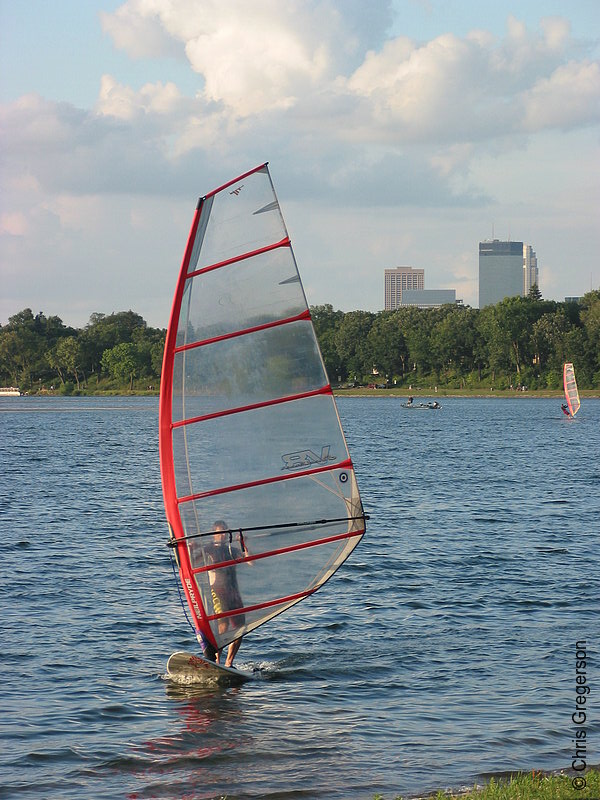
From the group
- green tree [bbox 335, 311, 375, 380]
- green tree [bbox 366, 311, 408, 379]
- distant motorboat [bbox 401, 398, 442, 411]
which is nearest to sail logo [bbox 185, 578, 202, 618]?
Answer: distant motorboat [bbox 401, 398, 442, 411]

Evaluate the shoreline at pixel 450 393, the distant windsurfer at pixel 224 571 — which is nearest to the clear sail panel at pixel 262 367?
the distant windsurfer at pixel 224 571

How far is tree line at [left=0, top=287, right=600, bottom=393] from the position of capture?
15675cm

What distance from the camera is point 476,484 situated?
145 feet

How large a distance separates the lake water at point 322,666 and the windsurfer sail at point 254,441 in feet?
5.73

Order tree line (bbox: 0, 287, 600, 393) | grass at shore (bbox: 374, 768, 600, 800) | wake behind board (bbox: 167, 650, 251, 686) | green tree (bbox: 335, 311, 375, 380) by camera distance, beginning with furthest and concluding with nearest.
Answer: green tree (bbox: 335, 311, 375, 380), tree line (bbox: 0, 287, 600, 393), wake behind board (bbox: 167, 650, 251, 686), grass at shore (bbox: 374, 768, 600, 800)

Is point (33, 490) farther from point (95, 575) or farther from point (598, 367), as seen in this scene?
point (598, 367)

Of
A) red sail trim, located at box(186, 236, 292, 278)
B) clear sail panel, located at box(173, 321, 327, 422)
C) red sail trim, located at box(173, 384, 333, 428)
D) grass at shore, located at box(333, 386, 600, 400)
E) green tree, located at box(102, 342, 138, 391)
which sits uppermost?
green tree, located at box(102, 342, 138, 391)

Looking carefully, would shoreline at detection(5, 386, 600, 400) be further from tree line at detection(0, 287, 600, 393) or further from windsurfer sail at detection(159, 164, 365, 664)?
windsurfer sail at detection(159, 164, 365, 664)

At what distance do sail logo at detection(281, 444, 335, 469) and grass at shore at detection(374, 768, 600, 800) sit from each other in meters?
4.42

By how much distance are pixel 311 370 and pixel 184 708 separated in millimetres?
4729

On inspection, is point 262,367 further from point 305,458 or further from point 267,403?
point 305,458

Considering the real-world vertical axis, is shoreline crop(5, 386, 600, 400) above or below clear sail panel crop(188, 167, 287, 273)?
below

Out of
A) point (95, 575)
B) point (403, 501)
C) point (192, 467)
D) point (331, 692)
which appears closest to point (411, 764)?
point (331, 692)

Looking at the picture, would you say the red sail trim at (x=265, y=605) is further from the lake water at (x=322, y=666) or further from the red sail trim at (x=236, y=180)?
the red sail trim at (x=236, y=180)
